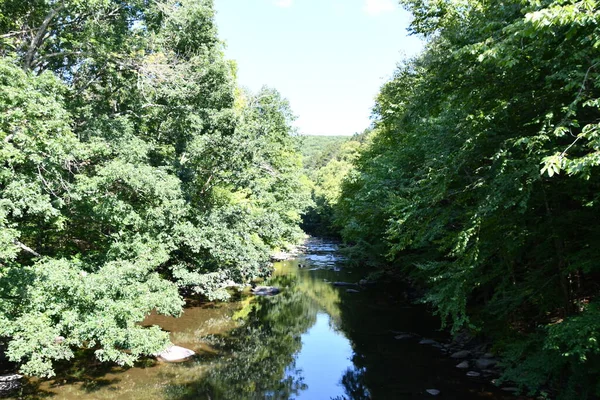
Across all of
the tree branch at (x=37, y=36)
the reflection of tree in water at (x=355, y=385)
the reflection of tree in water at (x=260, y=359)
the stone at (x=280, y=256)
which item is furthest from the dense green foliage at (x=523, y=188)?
the stone at (x=280, y=256)

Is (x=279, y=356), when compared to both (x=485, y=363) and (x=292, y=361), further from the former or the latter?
(x=485, y=363)

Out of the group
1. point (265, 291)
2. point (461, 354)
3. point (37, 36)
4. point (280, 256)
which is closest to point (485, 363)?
point (461, 354)

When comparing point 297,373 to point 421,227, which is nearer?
point 421,227

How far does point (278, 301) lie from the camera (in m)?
22.8

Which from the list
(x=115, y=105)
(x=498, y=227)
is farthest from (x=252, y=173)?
(x=498, y=227)

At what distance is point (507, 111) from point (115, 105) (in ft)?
47.6

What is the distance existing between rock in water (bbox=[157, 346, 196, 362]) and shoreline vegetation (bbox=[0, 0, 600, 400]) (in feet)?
4.94

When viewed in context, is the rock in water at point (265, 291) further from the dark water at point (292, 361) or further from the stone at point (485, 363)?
the stone at point (485, 363)

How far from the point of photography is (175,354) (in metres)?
13.5

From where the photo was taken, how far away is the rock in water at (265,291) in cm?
2420

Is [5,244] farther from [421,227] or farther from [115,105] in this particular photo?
[421,227]

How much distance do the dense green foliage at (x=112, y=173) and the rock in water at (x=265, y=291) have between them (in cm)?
412

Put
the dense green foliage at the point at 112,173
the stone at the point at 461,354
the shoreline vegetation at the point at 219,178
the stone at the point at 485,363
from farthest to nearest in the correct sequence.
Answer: the stone at the point at 461,354
the stone at the point at 485,363
the dense green foliage at the point at 112,173
the shoreline vegetation at the point at 219,178

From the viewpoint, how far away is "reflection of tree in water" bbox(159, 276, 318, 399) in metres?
11.2
